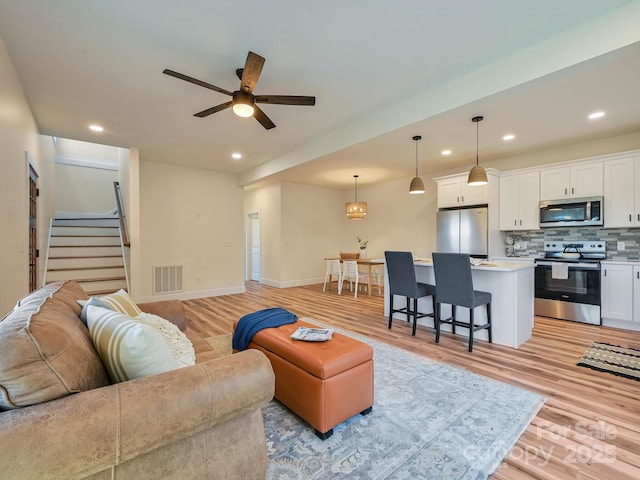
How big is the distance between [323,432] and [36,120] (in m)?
5.04

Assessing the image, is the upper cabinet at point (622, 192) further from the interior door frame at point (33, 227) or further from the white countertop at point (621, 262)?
the interior door frame at point (33, 227)

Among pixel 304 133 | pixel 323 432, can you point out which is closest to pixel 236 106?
pixel 304 133

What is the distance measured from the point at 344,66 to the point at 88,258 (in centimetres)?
539

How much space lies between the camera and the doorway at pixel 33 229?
3719mm

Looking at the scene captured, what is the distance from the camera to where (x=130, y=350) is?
1.15m

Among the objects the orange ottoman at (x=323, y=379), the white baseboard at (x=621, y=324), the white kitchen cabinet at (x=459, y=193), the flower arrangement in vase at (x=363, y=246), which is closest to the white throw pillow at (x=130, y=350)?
the orange ottoman at (x=323, y=379)

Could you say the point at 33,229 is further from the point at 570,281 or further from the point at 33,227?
the point at 570,281

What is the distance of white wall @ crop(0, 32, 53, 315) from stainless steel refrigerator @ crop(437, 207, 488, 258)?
19.0 feet

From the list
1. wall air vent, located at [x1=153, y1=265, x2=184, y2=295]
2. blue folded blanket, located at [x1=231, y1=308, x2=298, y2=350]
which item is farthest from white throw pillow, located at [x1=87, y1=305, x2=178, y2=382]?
wall air vent, located at [x1=153, y1=265, x2=184, y2=295]

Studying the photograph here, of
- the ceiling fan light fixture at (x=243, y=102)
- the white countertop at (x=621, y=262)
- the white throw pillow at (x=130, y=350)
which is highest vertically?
the ceiling fan light fixture at (x=243, y=102)

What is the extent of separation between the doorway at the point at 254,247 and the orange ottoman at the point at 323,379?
259 inches

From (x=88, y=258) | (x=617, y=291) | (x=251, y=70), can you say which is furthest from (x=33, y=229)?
(x=617, y=291)

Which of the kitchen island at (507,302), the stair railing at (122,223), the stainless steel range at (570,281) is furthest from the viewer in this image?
the stair railing at (122,223)

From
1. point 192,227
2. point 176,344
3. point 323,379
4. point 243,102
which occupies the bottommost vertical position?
point 323,379
